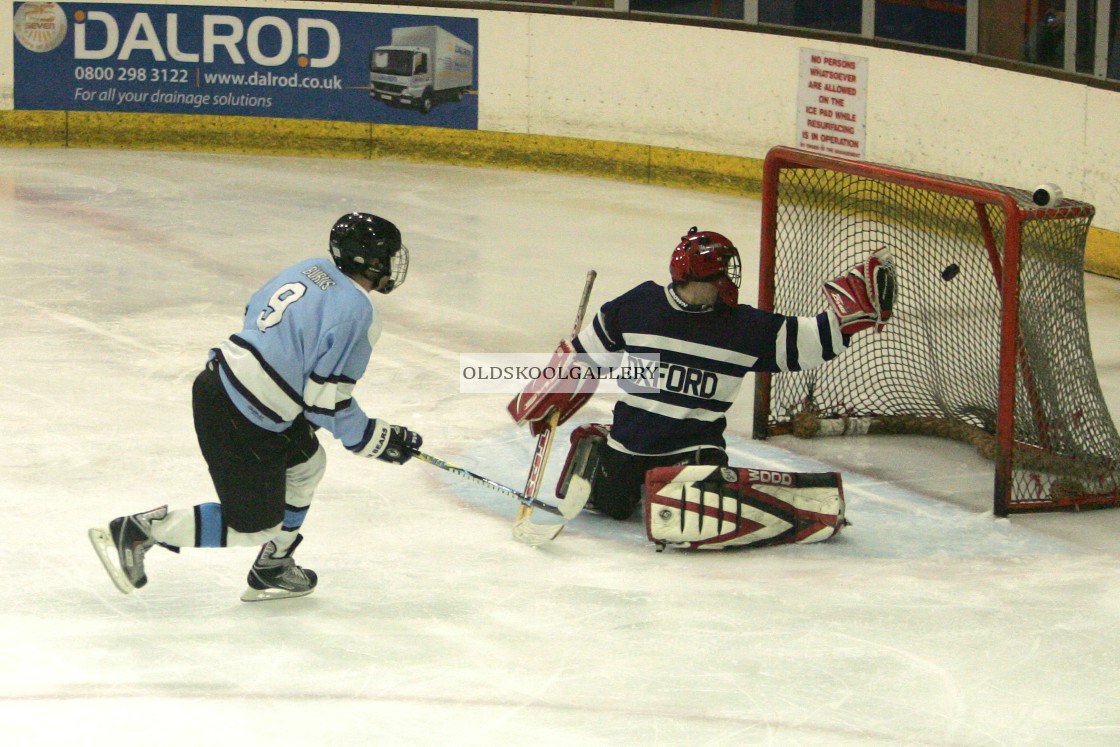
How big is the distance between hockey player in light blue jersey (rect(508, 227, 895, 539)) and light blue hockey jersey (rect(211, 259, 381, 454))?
92cm

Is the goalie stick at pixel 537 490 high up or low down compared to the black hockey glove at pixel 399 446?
down

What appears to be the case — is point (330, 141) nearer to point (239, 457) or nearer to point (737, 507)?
point (737, 507)

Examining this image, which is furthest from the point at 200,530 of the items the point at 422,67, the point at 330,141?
the point at 330,141

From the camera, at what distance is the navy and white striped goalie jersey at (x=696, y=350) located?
4.45 meters

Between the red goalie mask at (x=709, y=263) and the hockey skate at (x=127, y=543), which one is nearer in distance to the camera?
the hockey skate at (x=127, y=543)

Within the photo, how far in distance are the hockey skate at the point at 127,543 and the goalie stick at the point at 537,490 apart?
103cm

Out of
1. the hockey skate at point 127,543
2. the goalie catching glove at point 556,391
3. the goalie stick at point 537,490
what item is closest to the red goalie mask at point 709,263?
the goalie stick at point 537,490

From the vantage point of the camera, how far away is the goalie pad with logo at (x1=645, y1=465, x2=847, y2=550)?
4312 mm

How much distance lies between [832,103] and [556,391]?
529 cm

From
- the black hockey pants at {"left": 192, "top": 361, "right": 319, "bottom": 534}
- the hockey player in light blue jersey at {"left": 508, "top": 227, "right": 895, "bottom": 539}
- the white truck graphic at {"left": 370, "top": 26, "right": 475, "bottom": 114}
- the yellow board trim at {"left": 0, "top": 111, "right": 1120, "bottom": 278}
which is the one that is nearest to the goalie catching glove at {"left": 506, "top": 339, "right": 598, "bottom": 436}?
the hockey player in light blue jersey at {"left": 508, "top": 227, "right": 895, "bottom": 539}

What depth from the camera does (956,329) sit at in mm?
5730

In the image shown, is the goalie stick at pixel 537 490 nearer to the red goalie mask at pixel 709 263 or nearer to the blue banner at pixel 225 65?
the red goalie mask at pixel 709 263

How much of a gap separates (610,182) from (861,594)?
6.20 meters

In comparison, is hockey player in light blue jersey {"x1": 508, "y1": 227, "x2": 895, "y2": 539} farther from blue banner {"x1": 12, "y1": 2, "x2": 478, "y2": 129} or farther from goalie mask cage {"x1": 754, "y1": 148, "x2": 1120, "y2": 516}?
blue banner {"x1": 12, "y1": 2, "x2": 478, "y2": 129}
